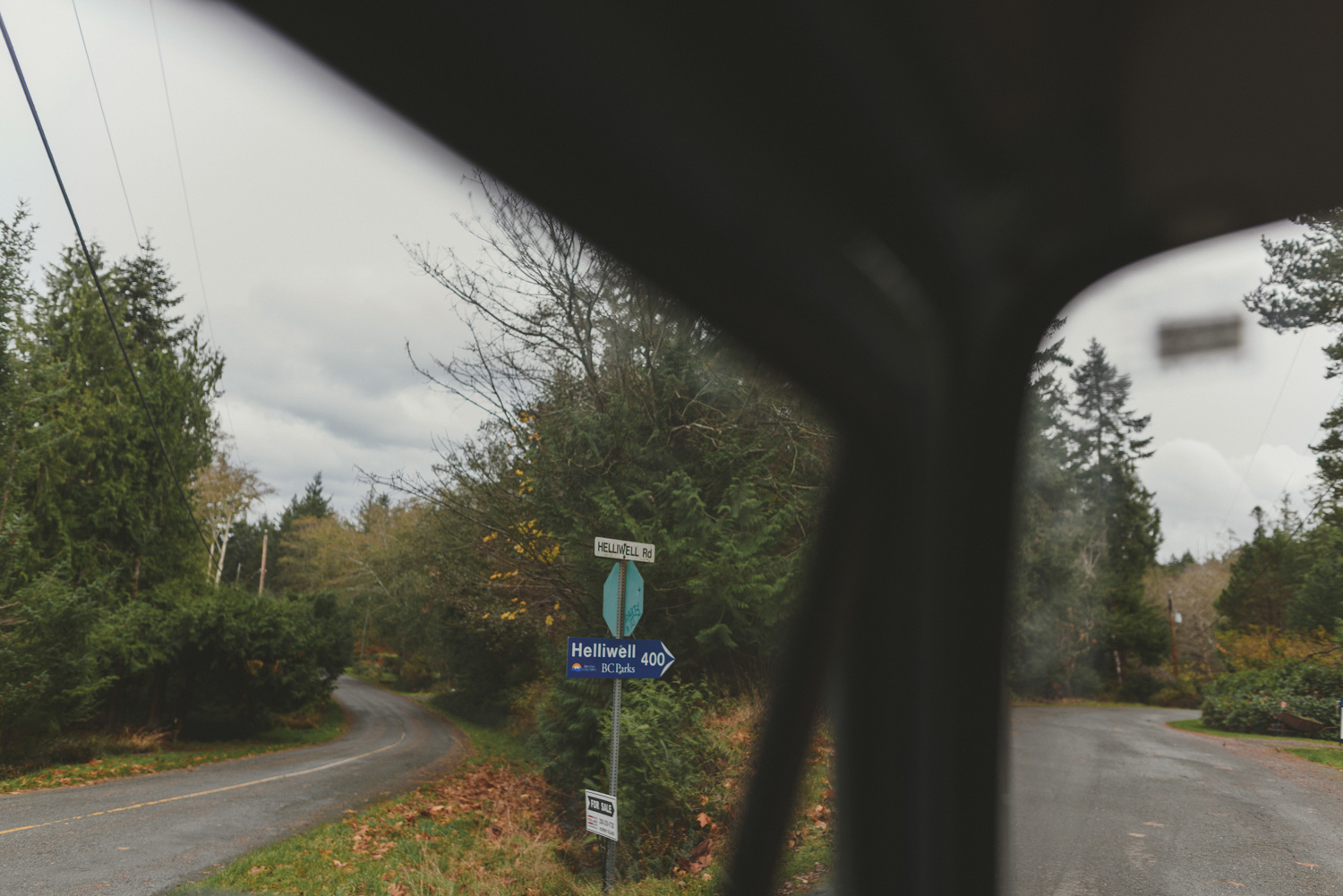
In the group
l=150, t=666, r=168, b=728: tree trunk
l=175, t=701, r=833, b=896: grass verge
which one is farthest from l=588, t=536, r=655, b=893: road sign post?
l=150, t=666, r=168, b=728: tree trunk

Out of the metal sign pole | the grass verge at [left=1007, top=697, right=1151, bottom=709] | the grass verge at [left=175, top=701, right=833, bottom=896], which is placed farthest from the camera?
the grass verge at [left=1007, top=697, right=1151, bottom=709]

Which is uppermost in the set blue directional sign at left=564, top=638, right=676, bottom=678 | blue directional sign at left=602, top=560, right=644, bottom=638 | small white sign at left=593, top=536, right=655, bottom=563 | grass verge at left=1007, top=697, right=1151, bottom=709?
small white sign at left=593, top=536, right=655, bottom=563

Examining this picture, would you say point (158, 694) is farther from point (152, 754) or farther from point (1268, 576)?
point (1268, 576)

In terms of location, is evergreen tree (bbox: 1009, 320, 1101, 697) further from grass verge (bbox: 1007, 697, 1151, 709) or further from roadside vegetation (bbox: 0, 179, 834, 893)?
roadside vegetation (bbox: 0, 179, 834, 893)

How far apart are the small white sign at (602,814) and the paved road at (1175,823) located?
2.24 meters

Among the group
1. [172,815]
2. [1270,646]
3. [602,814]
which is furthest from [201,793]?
[1270,646]

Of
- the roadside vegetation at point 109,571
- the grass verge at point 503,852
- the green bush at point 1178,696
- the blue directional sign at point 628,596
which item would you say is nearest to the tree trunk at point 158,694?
the roadside vegetation at point 109,571

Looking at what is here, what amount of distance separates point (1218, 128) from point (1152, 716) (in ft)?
46.9

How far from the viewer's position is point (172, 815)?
777cm

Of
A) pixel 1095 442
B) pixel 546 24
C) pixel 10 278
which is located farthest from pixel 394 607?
pixel 546 24

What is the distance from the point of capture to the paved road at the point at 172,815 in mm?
5520

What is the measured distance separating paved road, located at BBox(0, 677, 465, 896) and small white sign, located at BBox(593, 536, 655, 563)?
12.8ft

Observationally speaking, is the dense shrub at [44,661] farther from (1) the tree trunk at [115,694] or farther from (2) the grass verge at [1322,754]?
(2) the grass verge at [1322,754]

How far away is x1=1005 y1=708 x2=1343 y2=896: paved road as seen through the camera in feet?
12.8
